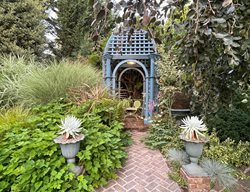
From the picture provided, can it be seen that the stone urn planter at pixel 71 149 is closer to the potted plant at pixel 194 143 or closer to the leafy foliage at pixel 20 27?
the potted plant at pixel 194 143

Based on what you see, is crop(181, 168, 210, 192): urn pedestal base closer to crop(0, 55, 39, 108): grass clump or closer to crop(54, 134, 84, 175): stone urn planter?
crop(54, 134, 84, 175): stone urn planter

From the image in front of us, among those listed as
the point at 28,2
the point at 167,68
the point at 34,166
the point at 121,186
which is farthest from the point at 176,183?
the point at 28,2

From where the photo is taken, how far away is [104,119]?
12.7 ft

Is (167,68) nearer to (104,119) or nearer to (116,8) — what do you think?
(104,119)

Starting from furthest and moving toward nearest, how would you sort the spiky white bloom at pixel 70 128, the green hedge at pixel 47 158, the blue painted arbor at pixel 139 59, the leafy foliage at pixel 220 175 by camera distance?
the blue painted arbor at pixel 139 59 → the spiky white bloom at pixel 70 128 → the leafy foliage at pixel 220 175 → the green hedge at pixel 47 158

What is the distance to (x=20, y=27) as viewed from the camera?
7.48 meters

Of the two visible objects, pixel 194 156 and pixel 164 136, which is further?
pixel 164 136

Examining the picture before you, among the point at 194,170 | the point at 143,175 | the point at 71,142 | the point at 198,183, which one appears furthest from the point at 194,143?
the point at 71,142

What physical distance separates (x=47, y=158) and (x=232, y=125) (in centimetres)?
364

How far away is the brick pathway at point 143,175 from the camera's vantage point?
2545mm

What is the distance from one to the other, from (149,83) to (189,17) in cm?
437

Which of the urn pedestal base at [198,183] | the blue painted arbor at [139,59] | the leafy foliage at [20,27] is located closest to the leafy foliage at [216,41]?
the urn pedestal base at [198,183]

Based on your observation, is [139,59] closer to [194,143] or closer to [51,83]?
[51,83]

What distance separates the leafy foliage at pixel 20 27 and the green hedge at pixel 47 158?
5.20 metres
